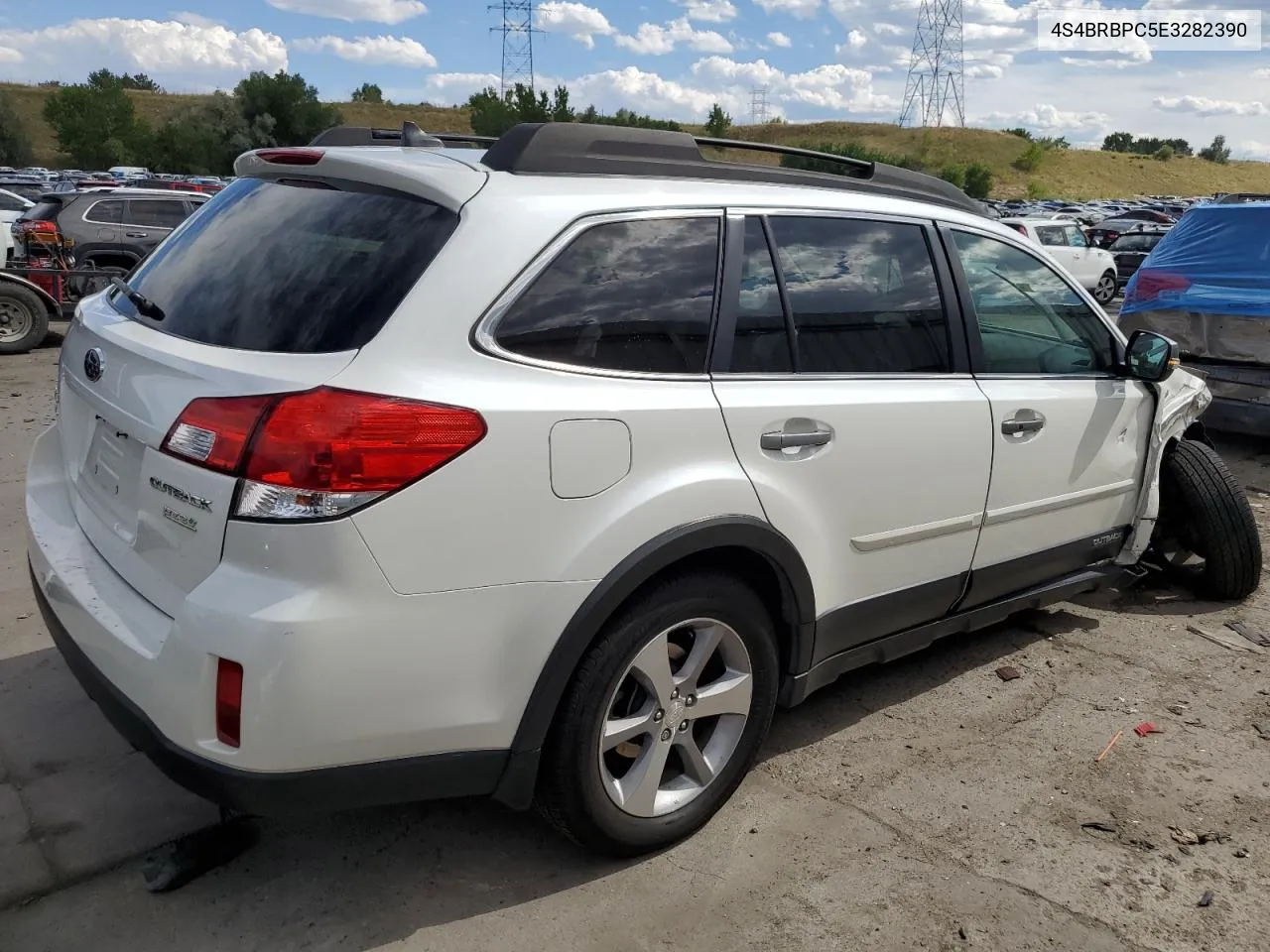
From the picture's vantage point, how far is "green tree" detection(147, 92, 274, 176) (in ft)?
224

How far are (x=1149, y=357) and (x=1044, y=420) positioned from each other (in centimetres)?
74

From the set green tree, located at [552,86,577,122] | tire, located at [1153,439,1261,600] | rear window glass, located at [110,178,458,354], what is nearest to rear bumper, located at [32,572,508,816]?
rear window glass, located at [110,178,458,354]

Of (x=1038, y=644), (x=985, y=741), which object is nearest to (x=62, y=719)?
(x=985, y=741)

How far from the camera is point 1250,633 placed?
454 cm

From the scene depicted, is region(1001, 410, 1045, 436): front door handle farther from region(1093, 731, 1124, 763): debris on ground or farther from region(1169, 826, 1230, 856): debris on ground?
region(1169, 826, 1230, 856): debris on ground

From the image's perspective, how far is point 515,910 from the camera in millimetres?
2584

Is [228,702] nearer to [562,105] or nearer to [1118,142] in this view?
[562,105]

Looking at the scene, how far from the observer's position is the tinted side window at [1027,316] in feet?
11.6

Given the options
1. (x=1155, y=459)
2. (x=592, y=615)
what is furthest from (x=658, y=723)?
(x=1155, y=459)

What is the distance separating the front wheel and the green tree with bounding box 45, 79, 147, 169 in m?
73.4

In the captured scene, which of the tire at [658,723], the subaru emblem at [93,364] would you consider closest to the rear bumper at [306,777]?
the tire at [658,723]

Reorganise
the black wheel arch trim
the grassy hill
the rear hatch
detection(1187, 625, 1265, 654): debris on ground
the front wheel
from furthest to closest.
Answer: the grassy hill → the front wheel → detection(1187, 625, 1265, 654): debris on ground → the black wheel arch trim → the rear hatch

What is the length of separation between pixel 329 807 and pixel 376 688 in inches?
12.1

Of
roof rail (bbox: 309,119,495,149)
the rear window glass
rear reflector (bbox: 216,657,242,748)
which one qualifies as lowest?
rear reflector (bbox: 216,657,242,748)
